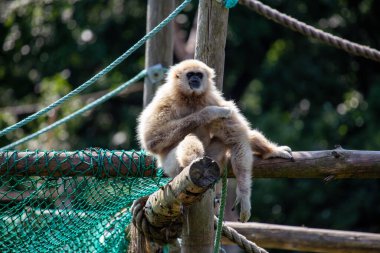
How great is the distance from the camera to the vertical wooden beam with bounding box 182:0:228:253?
14.8 ft

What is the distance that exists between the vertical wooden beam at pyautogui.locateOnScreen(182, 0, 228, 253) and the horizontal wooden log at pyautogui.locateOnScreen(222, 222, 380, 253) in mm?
1507

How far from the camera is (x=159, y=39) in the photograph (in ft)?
20.1

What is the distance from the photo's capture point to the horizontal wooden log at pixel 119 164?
4531mm

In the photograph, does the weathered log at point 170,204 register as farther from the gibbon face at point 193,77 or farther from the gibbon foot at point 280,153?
the gibbon face at point 193,77

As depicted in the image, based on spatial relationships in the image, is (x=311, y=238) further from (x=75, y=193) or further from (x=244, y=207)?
(x=75, y=193)

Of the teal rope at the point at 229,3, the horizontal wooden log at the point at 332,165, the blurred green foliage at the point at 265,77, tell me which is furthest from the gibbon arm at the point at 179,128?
the blurred green foliage at the point at 265,77

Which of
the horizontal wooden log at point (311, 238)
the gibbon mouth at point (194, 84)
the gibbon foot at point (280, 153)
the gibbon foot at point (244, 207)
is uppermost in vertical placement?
the gibbon mouth at point (194, 84)

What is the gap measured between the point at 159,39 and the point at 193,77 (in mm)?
1102

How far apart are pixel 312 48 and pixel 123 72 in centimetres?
386

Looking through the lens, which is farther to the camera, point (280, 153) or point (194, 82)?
point (194, 82)

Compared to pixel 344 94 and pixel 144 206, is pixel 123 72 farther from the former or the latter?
pixel 144 206

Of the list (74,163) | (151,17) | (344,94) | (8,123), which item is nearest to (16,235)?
(74,163)

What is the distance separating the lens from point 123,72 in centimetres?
1374

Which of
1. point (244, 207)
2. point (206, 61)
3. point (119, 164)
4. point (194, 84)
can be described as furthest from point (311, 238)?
point (119, 164)
